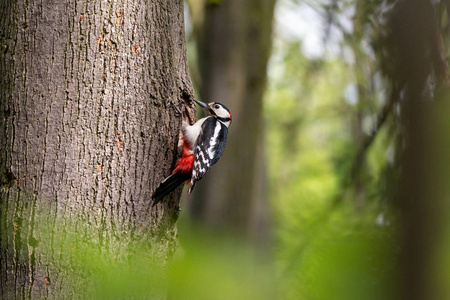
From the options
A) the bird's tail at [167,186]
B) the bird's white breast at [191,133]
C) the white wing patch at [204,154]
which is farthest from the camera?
the white wing patch at [204,154]

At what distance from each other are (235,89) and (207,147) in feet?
7.71

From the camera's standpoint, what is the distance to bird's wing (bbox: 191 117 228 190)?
3411 mm

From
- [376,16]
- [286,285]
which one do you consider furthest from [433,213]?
[376,16]

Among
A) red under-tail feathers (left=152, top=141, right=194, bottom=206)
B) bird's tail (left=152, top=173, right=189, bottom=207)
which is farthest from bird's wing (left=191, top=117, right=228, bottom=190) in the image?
bird's tail (left=152, top=173, right=189, bottom=207)

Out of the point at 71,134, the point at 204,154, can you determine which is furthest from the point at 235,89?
the point at 71,134

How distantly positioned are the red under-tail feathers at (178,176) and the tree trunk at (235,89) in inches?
105

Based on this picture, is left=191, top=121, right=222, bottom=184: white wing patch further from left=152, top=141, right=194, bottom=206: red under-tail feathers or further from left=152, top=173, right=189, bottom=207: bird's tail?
left=152, top=173, right=189, bottom=207: bird's tail

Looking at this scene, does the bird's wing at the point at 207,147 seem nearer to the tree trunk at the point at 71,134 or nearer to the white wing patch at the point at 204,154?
the white wing patch at the point at 204,154

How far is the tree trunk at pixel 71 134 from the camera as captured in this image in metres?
2.26

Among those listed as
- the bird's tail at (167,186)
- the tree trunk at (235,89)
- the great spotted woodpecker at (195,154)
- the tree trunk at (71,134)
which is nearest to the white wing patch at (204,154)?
the great spotted woodpecker at (195,154)

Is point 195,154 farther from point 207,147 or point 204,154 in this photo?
point 207,147

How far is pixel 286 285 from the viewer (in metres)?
0.69

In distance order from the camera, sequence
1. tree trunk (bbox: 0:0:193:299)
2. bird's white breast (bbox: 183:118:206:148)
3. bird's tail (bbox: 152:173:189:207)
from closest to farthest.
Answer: tree trunk (bbox: 0:0:193:299) → bird's tail (bbox: 152:173:189:207) → bird's white breast (bbox: 183:118:206:148)

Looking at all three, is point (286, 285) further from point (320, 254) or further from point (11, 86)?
point (11, 86)
